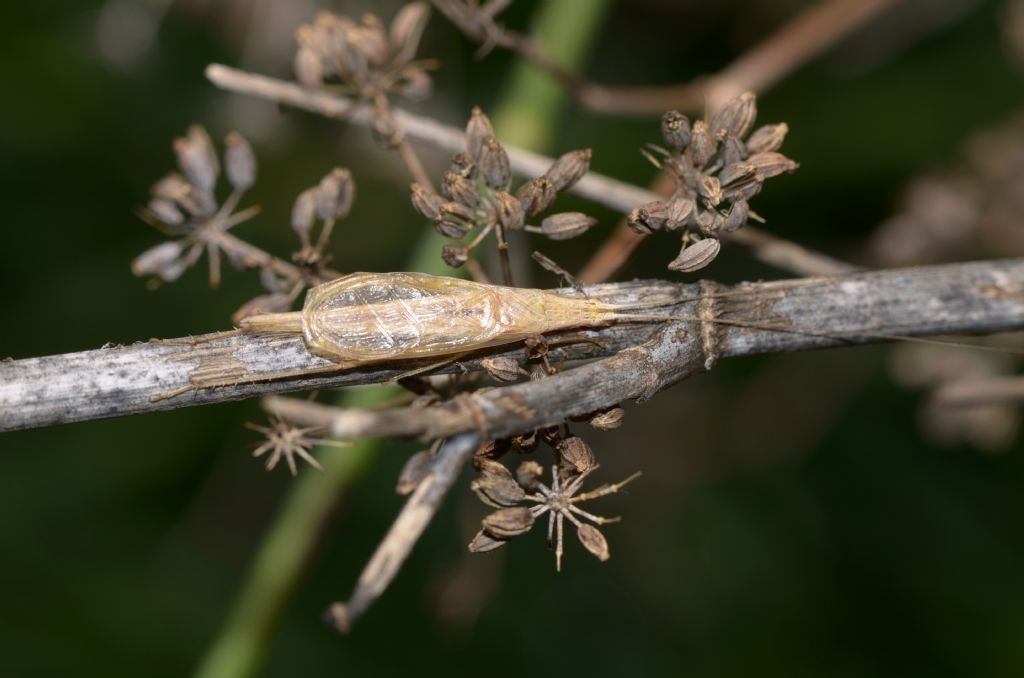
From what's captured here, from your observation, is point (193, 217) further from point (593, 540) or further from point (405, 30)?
point (593, 540)

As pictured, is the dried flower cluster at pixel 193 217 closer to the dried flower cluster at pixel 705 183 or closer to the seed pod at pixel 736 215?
the dried flower cluster at pixel 705 183

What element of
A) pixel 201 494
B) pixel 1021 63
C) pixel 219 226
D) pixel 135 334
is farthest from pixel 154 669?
pixel 1021 63

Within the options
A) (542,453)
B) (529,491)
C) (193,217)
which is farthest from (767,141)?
(542,453)

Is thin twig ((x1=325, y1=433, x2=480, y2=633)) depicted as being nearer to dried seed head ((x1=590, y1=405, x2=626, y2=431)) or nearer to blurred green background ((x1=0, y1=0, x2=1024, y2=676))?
dried seed head ((x1=590, y1=405, x2=626, y2=431))

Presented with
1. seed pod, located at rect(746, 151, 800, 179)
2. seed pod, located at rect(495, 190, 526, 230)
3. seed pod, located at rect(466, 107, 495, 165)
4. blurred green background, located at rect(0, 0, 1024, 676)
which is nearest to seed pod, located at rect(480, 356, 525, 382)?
seed pod, located at rect(495, 190, 526, 230)

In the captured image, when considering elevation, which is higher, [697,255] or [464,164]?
[464,164]

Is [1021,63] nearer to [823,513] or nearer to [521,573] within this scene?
[823,513]

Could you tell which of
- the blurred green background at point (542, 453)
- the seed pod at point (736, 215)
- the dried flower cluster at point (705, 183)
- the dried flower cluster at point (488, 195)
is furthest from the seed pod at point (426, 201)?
the blurred green background at point (542, 453)
